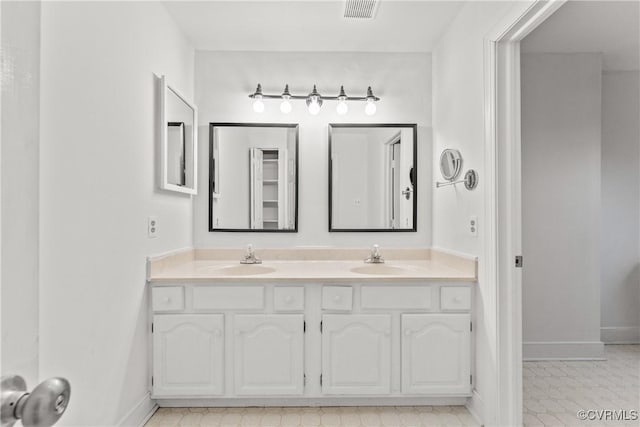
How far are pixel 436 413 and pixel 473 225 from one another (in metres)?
1.04

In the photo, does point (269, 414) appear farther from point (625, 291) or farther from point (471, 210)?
point (625, 291)

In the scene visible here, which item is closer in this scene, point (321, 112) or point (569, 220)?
point (321, 112)

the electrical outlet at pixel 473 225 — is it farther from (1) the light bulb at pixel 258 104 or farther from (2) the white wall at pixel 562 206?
(1) the light bulb at pixel 258 104

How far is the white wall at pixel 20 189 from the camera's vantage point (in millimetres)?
454

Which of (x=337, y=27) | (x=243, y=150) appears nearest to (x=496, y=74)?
(x=337, y=27)

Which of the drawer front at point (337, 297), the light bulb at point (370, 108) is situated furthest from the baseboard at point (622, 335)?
the light bulb at point (370, 108)

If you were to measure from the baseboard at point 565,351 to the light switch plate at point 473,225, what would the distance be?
1.40m

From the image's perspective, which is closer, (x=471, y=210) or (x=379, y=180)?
(x=471, y=210)

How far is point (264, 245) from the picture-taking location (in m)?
2.75

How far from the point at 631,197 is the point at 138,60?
394 cm

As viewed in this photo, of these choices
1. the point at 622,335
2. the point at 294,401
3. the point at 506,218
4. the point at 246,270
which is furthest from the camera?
the point at 622,335

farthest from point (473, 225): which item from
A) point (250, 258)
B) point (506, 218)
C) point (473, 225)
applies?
point (250, 258)

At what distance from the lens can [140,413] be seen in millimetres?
1949

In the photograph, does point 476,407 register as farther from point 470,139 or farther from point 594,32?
point 594,32
